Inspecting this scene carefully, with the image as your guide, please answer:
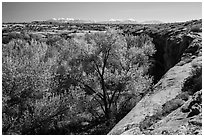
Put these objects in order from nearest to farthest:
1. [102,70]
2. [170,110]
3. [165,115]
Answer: [165,115], [170,110], [102,70]

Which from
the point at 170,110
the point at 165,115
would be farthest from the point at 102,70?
the point at 165,115

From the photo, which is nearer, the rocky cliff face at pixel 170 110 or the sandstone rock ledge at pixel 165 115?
the sandstone rock ledge at pixel 165 115

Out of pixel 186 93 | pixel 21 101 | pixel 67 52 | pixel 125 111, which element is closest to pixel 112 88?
pixel 125 111

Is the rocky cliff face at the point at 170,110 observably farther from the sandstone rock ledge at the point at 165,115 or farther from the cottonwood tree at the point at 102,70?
the cottonwood tree at the point at 102,70

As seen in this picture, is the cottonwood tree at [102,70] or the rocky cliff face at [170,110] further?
the cottonwood tree at [102,70]

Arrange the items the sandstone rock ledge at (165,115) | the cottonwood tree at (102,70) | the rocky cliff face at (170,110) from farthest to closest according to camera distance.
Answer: the cottonwood tree at (102,70) → the rocky cliff face at (170,110) → the sandstone rock ledge at (165,115)

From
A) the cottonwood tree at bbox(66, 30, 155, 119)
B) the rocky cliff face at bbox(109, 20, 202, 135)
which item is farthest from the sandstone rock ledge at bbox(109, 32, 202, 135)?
the cottonwood tree at bbox(66, 30, 155, 119)

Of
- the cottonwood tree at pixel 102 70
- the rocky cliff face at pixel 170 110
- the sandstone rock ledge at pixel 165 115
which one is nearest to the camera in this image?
the sandstone rock ledge at pixel 165 115

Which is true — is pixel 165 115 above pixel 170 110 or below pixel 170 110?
below

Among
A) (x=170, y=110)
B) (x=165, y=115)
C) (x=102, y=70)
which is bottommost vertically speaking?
(x=102, y=70)

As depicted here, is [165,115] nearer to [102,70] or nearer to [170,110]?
[170,110]

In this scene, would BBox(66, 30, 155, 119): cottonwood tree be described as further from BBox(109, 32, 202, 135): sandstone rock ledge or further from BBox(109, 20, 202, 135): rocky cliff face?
BBox(109, 32, 202, 135): sandstone rock ledge

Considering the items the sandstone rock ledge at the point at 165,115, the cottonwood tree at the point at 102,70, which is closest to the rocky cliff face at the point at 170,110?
the sandstone rock ledge at the point at 165,115

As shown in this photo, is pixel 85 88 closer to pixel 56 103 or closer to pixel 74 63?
pixel 74 63
